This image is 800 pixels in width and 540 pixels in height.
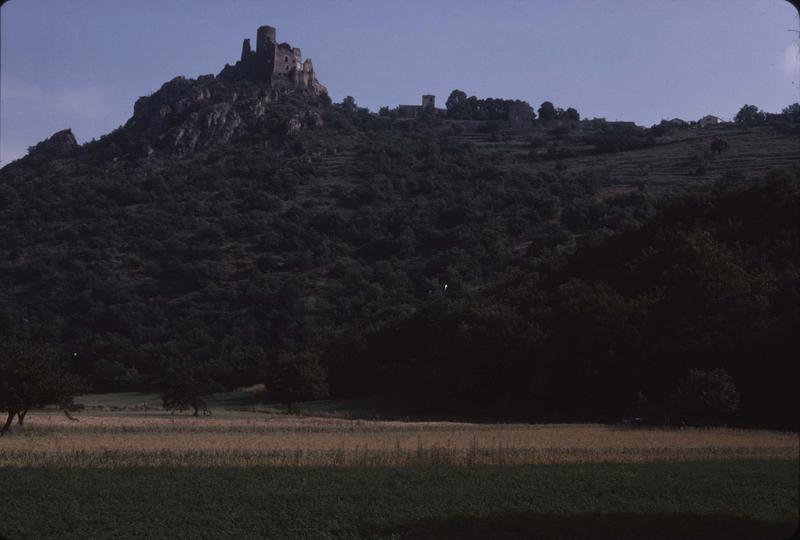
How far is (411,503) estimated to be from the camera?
17.1 meters

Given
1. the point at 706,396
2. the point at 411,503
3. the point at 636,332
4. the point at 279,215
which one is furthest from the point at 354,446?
the point at 279,215

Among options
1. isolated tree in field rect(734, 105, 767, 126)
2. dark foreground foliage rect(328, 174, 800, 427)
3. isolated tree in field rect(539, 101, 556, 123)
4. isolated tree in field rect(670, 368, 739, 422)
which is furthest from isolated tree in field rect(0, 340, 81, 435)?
isolated tree in field rect(539, 101, 556, 123)

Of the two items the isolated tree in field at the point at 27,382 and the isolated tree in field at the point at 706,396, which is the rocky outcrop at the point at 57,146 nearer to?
the isolated tree in field at the point at 27,382

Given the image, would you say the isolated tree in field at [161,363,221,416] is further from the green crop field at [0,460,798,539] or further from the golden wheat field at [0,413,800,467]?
the green crop field at [0,460,798,539]

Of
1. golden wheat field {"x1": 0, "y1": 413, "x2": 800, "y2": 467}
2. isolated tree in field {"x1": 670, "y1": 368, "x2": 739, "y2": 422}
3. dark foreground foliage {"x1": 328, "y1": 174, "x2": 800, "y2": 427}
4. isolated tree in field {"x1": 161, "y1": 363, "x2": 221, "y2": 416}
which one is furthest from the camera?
isolated tree in field {"x1": 161, "y1": 363, "x2": 221, "y2": 416}

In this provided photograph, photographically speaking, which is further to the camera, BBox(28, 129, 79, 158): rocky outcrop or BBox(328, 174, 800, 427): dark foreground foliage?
BBox(28, 129, 79, 158): rocky outcrop

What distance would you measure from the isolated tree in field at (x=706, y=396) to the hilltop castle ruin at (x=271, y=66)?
114 meters

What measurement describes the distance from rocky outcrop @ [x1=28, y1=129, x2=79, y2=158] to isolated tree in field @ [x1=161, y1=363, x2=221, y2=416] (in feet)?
180

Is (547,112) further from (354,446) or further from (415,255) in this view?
(354,446)

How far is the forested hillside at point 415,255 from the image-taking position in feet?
71.7

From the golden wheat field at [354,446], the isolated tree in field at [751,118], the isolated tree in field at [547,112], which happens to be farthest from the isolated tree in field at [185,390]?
the isolated tree in field at [547,112]

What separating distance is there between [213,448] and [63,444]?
437 centimetres

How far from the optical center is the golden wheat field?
21.1m

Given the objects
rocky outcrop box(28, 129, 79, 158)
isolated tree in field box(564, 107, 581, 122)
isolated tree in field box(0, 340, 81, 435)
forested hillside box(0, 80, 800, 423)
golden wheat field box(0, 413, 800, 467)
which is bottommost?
golden wheat field box(0, 413, 800, 467)
